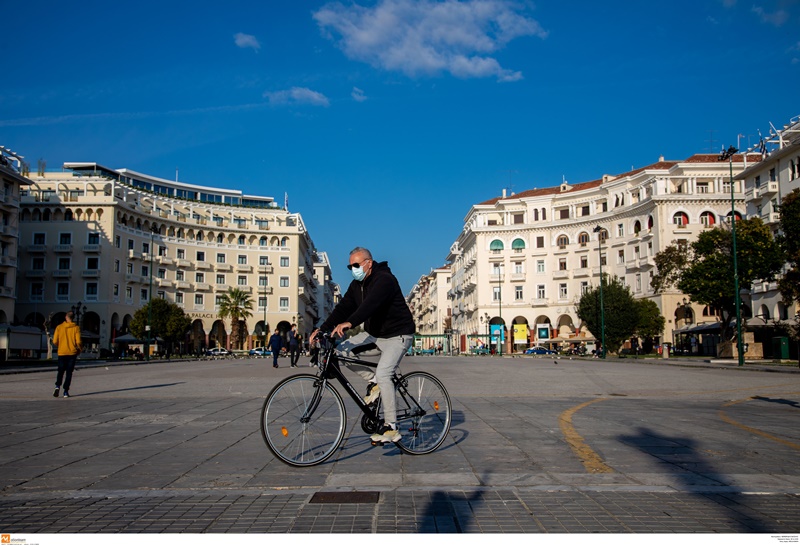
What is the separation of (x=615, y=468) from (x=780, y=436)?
3.35 metres

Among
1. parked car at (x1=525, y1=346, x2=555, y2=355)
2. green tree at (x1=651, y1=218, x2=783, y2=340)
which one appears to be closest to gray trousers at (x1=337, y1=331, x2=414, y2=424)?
Answer: green tree at (x1=651, y1=218, x2=783, y2=340)

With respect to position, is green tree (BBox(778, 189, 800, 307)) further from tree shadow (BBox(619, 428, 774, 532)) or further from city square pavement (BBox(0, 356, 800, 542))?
tree shadow (BBox(619, 428, 774, 532))

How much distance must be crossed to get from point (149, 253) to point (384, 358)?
7753 cm

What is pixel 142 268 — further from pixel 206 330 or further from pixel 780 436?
pixel 780 436

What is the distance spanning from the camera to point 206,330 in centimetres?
8412

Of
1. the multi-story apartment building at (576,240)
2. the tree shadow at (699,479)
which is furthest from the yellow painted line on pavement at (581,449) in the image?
the multi-story apartment building at (576,240)

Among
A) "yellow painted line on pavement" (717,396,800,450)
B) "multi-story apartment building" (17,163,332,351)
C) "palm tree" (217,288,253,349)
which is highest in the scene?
"multi-story apartment building" (17,163,332,351)

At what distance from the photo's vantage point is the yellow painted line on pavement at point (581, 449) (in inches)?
224

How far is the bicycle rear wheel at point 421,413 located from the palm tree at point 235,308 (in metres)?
77.0

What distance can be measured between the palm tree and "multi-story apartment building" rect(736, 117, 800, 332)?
5534 cm

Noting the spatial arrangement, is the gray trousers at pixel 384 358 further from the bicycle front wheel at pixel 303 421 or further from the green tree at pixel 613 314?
the green tree at pixel 613 314

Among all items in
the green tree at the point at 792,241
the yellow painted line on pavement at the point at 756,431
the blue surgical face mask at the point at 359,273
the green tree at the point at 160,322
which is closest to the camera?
the blue surgical face mask at the point at 359,273

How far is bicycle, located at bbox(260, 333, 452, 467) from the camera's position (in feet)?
18.8
